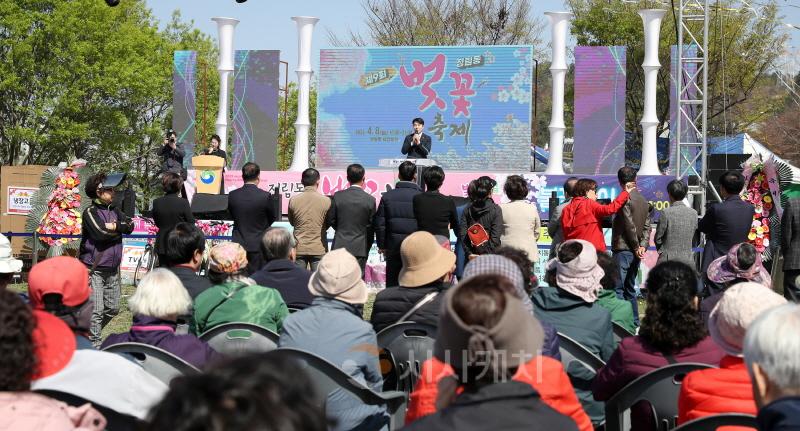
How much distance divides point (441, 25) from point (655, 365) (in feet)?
103

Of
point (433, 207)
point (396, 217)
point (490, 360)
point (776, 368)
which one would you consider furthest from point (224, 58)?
point (776, 368)

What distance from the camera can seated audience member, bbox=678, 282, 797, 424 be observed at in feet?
9.04

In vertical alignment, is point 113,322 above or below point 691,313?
below

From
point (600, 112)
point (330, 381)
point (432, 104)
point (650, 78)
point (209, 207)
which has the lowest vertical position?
point (330, 381)

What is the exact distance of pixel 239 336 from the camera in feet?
13.1

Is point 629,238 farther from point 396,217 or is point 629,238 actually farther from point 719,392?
point 719,392

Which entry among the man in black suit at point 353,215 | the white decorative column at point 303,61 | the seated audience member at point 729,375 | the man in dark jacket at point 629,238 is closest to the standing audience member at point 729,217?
the man in dark jacket at point 629,238

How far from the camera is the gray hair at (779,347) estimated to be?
6.29ft

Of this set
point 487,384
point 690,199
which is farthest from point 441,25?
point 487,384

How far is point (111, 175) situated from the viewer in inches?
309

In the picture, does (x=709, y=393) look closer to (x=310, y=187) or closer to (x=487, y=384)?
(x=487, y=384)

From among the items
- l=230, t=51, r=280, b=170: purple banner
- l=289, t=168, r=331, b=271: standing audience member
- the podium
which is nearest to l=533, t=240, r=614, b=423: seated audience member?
l=289, t=168, r=331, b=271: standing audience member

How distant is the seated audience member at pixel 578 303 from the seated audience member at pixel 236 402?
2886 millimetres

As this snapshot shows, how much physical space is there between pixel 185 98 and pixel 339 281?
14.5 meters
